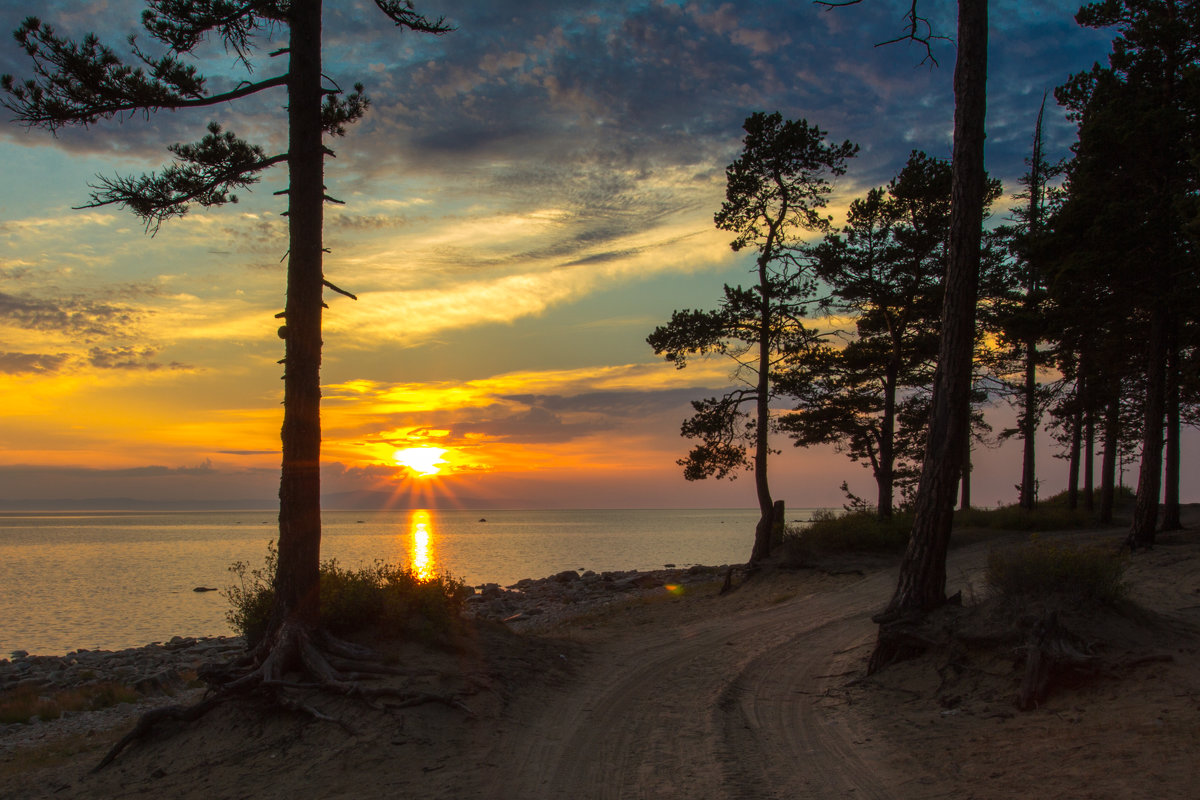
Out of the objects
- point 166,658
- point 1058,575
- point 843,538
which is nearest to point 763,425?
point 843,538

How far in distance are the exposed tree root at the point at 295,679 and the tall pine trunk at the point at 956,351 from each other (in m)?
6.53

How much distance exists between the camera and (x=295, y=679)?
9.15 metres

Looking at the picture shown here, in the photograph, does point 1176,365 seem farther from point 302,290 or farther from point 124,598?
point 124,598

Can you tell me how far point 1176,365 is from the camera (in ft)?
69.7

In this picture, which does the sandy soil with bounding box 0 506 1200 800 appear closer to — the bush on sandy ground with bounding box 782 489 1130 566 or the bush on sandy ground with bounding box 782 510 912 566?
the bush on sandy ground with bounding box 782 510 912 566

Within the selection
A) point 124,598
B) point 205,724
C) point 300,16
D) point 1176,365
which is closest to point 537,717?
point 205,724

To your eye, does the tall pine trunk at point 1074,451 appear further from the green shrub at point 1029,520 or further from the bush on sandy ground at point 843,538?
the bush on sandy ground at point 843,538

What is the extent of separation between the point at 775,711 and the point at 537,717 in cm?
293

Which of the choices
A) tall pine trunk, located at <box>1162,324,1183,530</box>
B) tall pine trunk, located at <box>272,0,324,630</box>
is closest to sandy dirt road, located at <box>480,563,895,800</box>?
tall pine trunk, located at <box>272,0,324,630</box>

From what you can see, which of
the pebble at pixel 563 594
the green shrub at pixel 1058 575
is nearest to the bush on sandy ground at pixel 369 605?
the green shrub at pixel 1058 575

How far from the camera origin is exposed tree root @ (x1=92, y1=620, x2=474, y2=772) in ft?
28.1

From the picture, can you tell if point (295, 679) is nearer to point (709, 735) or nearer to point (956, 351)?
point (709, 735)

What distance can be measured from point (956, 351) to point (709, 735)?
6408mm

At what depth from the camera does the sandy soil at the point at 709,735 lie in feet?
21.2
